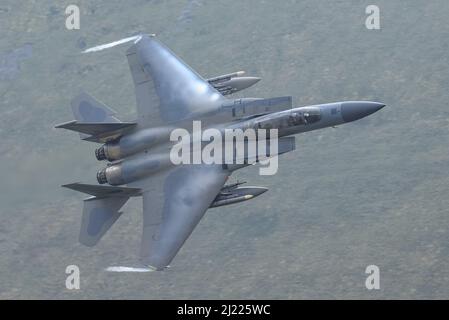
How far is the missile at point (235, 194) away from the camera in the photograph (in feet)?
218

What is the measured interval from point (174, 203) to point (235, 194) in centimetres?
351

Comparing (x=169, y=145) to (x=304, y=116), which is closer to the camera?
(x=304, y=116)

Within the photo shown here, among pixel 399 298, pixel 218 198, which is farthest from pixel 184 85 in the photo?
pixel 399 298

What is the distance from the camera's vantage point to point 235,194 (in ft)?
220

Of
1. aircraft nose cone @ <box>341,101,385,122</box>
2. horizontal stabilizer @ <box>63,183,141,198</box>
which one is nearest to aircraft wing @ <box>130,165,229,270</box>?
horizontal stabilizer @ <box>63,183,141,198</box>

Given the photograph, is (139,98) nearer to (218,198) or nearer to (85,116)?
(85,116)

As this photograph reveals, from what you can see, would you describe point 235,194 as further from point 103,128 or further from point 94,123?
point 94,123

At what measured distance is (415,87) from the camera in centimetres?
19700

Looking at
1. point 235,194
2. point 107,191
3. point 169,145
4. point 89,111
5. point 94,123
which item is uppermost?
point 89,111

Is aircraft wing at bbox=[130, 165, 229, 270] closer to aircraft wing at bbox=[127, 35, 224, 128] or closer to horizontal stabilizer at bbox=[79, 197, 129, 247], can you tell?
horizontal stabilizer at bbox=[79, 197, 129, 247]

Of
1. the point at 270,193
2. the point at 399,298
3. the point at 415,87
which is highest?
the point at 415,87

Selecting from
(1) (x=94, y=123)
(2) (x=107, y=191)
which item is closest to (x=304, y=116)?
(2) (x=107, y=191)

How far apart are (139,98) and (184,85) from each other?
2829mm

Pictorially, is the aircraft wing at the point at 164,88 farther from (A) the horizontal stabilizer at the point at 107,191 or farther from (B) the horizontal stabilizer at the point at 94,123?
(A) the horizontal stabilizer at the point at 107,191
